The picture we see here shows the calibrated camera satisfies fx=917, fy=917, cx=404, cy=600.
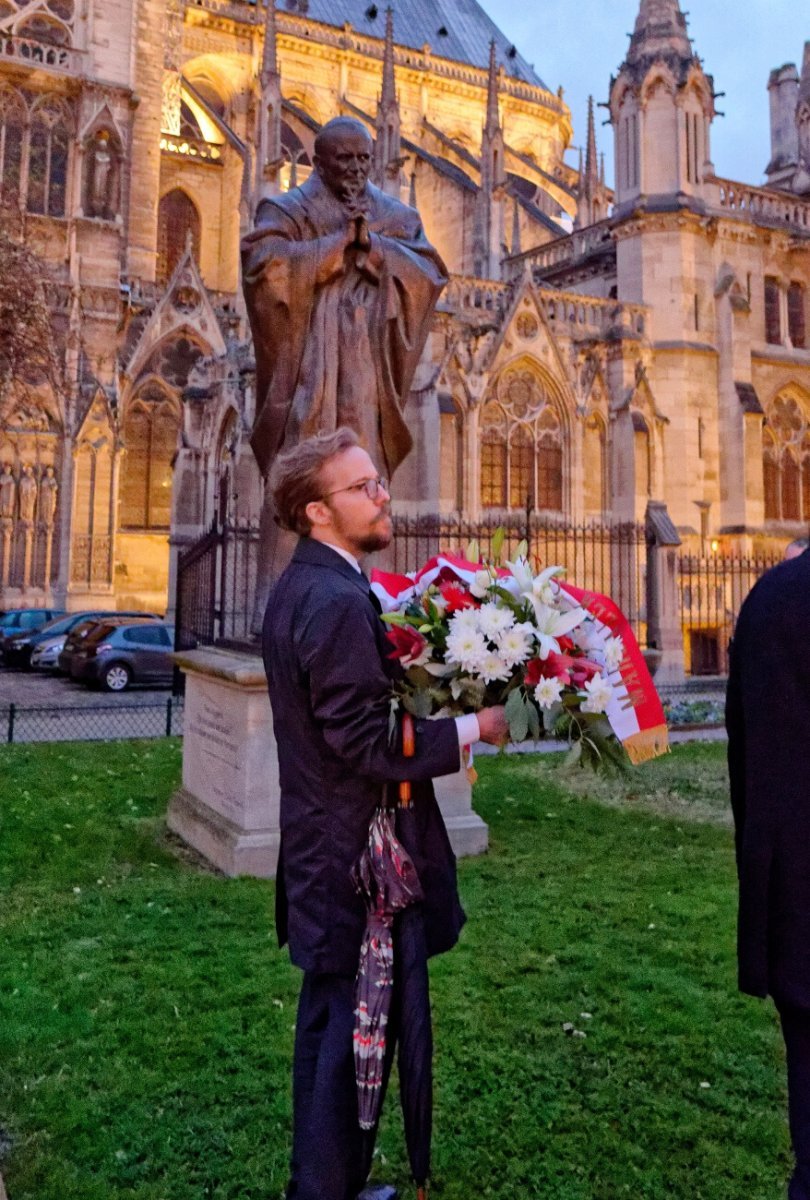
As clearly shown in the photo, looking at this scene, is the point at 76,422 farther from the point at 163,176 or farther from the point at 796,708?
the point at 796,708

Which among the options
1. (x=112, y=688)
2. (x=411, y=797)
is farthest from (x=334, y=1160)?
(x=112, y=688)

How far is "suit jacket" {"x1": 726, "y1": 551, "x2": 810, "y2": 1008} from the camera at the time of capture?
1992mm

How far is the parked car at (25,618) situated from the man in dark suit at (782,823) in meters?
21.7

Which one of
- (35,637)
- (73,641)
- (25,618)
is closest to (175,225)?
(25,618)

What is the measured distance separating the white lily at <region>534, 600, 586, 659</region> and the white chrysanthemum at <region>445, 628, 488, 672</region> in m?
0.14

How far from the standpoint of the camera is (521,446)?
956 inches

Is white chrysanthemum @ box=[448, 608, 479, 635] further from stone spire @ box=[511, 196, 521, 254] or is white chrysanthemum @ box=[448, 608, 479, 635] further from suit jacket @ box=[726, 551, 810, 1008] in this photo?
stone spire @ box=[511, 196, 521, 254]

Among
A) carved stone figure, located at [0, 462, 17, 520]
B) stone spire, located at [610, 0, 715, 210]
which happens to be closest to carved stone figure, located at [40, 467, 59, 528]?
carved stone figure, located at [0, 462, 17, 520]

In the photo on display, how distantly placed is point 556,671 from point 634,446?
73.4ft

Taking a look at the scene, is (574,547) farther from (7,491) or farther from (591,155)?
(591,155)

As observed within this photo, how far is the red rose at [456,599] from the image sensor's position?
2.26 meters

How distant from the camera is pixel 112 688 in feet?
53.0

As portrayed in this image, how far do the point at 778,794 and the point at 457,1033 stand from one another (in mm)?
2028

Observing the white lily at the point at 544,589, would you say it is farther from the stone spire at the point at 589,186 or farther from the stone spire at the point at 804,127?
the stone spire at the point at 589,186
